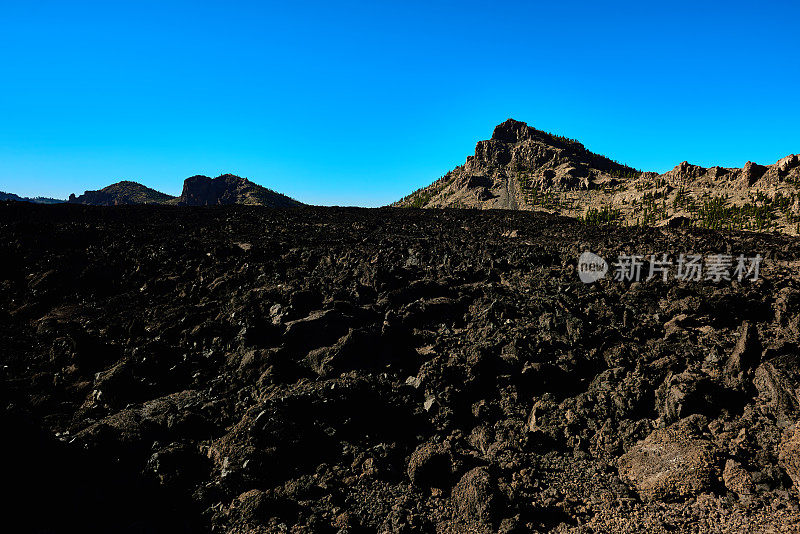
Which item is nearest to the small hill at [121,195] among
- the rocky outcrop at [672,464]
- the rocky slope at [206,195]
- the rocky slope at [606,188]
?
the rocky slope at [206,195]

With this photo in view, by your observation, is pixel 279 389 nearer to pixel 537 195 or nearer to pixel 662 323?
pixel 662 323

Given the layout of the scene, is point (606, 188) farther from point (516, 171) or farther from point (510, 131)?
point (510, 131)

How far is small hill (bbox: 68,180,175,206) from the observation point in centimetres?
14750

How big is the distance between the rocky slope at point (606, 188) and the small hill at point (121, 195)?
328ft

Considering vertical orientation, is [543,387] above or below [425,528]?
above

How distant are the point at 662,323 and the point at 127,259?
24504 mm

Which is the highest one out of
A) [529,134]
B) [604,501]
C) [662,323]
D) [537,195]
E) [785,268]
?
[529,134]

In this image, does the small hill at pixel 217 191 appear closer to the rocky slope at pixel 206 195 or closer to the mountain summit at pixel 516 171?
the rocky slope at pixel 206 195

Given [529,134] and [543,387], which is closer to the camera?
[543,387]

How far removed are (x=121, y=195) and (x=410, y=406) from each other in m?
183

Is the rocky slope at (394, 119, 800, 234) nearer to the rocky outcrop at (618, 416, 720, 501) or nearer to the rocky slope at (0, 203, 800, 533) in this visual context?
the rocky slope at (0, 203, 800, 533)

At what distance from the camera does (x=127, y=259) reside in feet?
69.7

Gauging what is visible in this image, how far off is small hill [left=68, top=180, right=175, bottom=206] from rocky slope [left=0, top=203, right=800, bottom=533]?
15583 cm

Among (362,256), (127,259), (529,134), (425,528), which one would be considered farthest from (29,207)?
(529,134)
